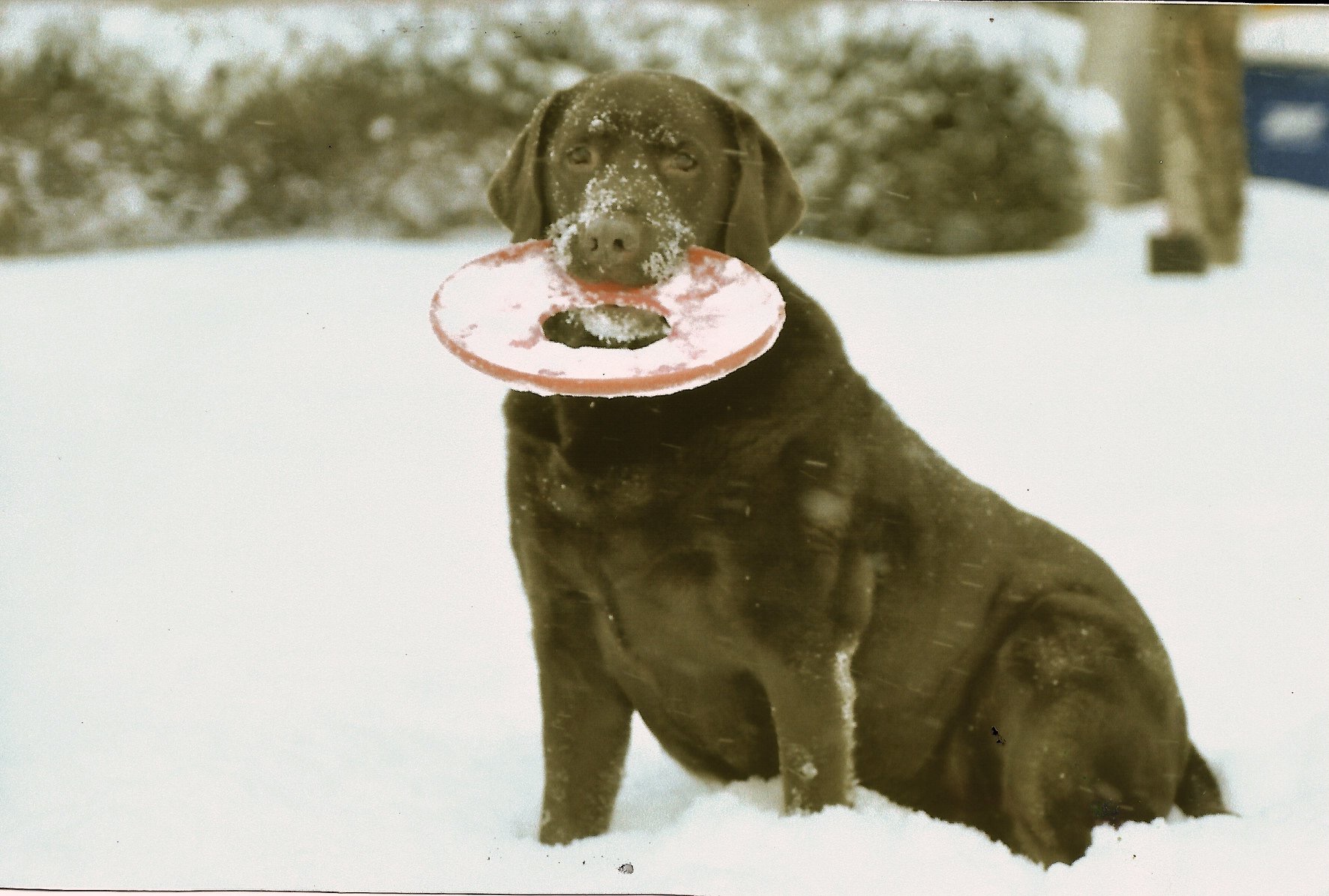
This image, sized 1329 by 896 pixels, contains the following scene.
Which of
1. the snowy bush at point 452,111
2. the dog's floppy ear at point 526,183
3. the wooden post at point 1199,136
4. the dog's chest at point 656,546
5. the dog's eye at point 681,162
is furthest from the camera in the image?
the wooden post at point 1199,136

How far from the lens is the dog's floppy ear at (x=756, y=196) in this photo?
2.30 meters

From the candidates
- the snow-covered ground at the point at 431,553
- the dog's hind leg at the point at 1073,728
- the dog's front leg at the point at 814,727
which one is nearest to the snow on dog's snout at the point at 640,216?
the snow-covered ground at the point at 431,553

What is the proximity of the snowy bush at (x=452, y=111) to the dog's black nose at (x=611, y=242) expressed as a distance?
338cm

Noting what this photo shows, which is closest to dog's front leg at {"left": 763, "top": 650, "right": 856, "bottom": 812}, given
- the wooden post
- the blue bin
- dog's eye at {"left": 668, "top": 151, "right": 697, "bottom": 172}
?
dog's eye at {"left": 668, "top": 151, "right": 697, "bottom": 172}

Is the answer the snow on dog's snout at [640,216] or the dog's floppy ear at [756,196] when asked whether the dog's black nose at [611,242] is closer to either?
the snow on dog's snout at [640,216]

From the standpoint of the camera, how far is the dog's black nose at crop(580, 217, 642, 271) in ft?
6.84

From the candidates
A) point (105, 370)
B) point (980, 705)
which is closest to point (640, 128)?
point (980, 705)

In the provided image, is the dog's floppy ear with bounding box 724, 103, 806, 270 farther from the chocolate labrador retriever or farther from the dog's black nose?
the dog's black nose

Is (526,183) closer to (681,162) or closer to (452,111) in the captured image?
(681,162)

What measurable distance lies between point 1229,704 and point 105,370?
393 centimetres

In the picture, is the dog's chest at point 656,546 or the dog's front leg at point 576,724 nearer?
the dog's chest at point 656,546

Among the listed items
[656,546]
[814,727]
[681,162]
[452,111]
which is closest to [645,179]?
[681,162]

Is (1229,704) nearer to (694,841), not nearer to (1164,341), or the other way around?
(694,841)

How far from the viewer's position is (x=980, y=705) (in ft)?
7.73
